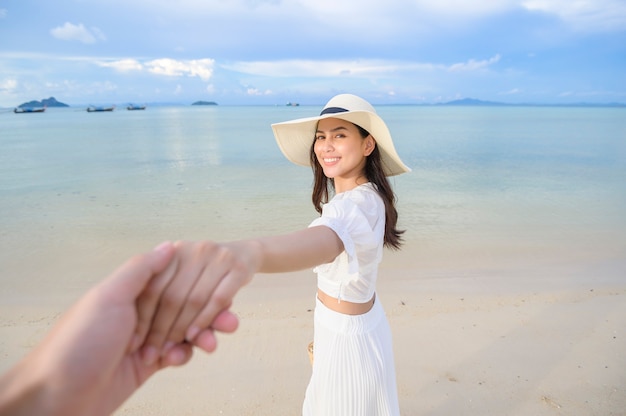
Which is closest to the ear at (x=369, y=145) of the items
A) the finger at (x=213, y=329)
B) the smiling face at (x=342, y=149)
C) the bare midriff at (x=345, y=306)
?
the smiling face at (x=342, y=149)

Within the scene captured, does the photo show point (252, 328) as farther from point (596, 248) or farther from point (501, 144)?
point (501, 144)

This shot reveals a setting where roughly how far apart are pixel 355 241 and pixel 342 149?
68cm

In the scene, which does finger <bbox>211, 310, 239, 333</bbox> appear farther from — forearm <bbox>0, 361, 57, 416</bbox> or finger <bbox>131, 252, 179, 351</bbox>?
forearm <bbox>0, 361, 57, 416</bbox>

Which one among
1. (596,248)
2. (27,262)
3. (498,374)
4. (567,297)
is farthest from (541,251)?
(27,262)

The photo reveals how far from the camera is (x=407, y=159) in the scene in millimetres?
18047

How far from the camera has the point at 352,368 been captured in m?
1.89

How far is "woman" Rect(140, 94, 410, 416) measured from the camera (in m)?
1.30

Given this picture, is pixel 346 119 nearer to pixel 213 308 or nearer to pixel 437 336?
pixel 213 308

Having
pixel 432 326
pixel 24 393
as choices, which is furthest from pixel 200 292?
pixel 432 326

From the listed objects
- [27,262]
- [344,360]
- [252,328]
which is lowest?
[27,262]

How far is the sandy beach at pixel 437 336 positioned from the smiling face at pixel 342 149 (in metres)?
1.99

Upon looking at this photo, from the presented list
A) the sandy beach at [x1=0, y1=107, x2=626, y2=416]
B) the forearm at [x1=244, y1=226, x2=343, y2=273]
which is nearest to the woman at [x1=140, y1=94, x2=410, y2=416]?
the forearm at [x1=244, y1=226, x2=343, y2=273]

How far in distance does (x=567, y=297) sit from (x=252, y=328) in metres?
3.96

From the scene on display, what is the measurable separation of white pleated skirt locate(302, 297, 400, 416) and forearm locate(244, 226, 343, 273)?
60 centimetres
